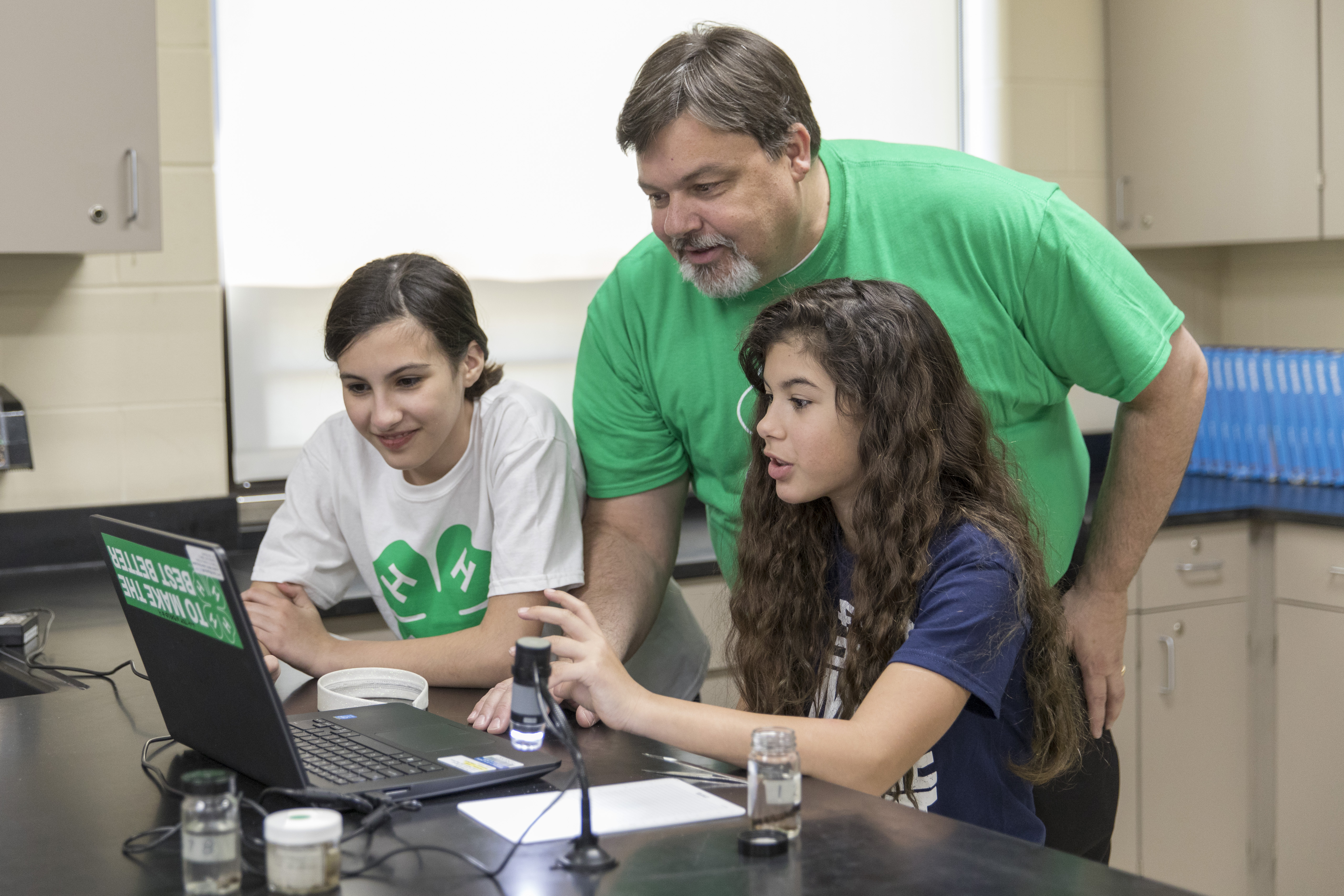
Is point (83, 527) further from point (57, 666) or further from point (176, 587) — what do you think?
point (176, 587)

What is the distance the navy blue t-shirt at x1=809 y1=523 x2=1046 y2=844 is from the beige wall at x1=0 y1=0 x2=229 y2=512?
157 cm

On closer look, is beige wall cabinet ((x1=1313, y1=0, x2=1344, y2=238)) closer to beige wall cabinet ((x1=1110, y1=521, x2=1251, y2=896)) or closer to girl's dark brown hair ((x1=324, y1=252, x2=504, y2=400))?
beige wall cabinet ((x1=1110, y1=521, x2=1251, y2=896))

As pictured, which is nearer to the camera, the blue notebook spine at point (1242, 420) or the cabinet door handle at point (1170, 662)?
the cabinet door handle at point (1170, 662)

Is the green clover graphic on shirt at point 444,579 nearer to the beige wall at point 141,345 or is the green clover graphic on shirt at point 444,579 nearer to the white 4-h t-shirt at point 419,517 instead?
the white 4-h t-shirt at point 419,517

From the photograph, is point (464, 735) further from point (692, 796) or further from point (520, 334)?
point (520, 334)

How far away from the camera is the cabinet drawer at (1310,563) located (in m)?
2.70

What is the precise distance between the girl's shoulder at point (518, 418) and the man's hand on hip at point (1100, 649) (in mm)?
711

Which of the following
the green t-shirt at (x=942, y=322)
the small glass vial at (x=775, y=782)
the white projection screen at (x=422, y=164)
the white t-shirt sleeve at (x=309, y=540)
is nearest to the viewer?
the small glass vial at (x=775, y=782)

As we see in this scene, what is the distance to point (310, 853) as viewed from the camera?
0.88m

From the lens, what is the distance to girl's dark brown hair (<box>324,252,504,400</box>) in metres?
1.72

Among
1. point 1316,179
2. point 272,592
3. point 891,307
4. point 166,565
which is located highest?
point 1316,179

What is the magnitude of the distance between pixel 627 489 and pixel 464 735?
2.13ft

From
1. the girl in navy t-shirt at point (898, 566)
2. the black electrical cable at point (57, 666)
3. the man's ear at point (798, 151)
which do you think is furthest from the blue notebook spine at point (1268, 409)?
the black electrical cable at point (57, 666)

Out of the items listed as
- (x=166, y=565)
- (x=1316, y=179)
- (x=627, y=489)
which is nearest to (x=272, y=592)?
(x=627, y=489)
